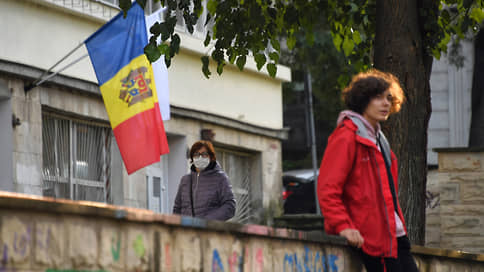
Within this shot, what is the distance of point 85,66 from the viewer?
49.9 feet

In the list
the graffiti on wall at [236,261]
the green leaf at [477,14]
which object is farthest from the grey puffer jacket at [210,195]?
the graffiti on wall at [236,261]

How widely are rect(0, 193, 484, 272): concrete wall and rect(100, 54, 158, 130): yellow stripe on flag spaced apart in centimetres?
644

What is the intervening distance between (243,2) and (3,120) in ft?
15.0

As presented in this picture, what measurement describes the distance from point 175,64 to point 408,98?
8.25 meters

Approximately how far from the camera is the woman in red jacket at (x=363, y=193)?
5953 millimetres

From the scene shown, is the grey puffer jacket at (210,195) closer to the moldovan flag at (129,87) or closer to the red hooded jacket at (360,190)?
the moldovan flag at (129,87)

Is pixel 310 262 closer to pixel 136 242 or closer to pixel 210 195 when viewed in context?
pixel 136 242

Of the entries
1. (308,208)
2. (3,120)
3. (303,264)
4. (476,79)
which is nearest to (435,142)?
(476,79)

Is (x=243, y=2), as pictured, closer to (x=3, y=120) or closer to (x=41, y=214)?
(x=3, y=120)

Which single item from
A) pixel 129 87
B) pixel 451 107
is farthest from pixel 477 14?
pixel 451 107

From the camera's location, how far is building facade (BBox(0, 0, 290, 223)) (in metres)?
13.6

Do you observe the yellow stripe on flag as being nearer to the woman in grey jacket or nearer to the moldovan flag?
the moldovan flag

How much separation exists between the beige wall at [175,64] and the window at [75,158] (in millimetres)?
746

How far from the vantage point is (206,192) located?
31.7ft
